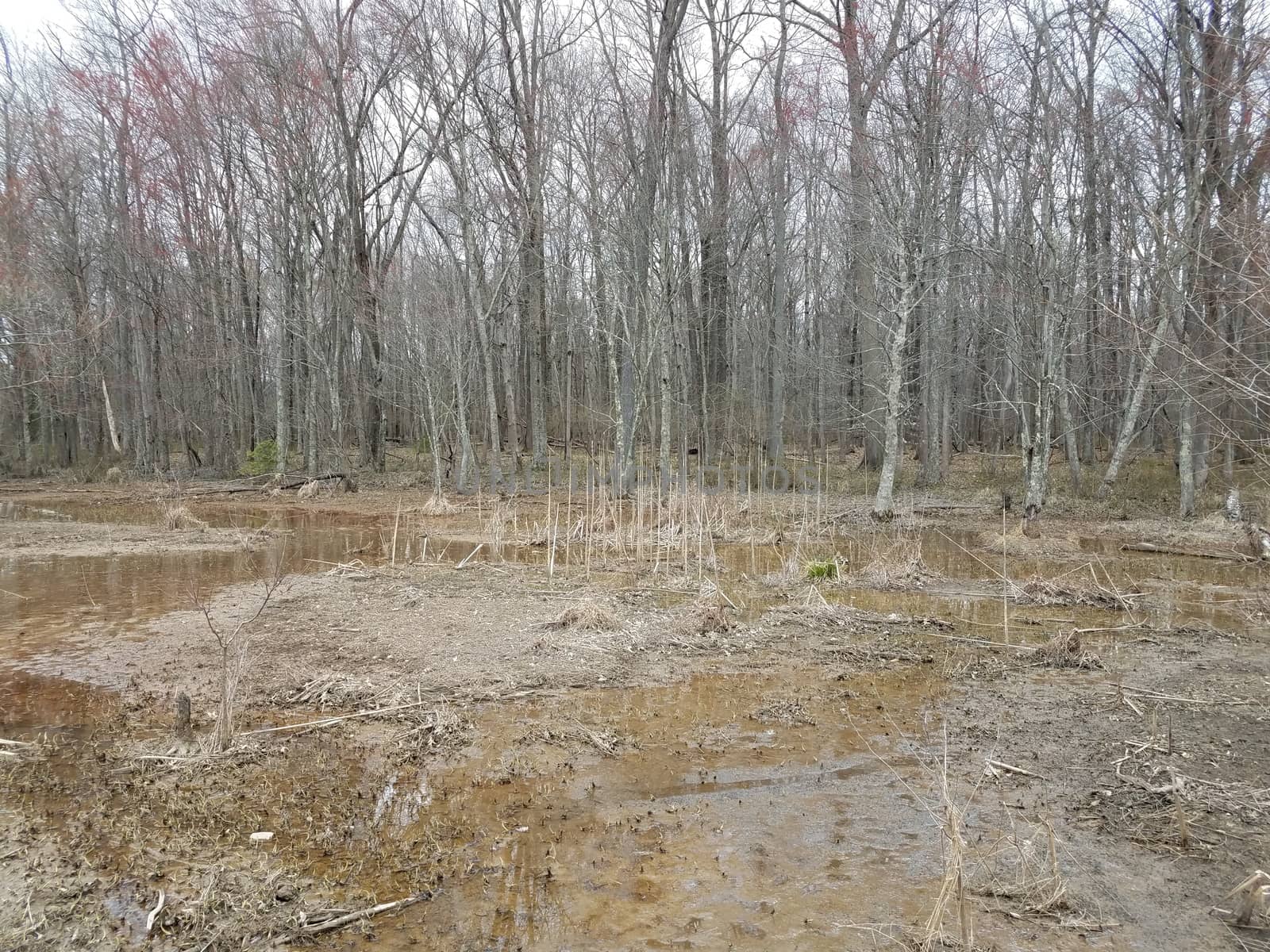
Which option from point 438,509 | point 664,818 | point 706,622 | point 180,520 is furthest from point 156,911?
point 438,509

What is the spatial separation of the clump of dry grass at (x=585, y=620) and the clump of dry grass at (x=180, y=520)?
362 inches

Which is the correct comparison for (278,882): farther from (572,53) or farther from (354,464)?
(354,464)

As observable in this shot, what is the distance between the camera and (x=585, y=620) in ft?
24.5

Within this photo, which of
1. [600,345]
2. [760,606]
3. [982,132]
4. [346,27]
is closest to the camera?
[760,606]

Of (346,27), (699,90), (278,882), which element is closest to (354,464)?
(346,27)

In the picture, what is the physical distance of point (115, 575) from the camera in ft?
32.6

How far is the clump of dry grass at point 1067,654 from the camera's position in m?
6.51

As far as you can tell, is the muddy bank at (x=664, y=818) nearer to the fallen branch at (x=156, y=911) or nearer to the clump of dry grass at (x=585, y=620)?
the fallen branch at (x=156, y=911)

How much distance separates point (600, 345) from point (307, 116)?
13.4 metres

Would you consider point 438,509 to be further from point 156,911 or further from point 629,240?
point 156,911

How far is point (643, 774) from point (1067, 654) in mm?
4168

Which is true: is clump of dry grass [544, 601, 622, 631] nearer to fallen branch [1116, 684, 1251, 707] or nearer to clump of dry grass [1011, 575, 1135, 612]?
fallen branch [1116, 684, 1251, 707]

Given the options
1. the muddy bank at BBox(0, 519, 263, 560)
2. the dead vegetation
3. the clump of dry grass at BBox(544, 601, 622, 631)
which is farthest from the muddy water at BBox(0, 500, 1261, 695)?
the clump of dry grass at BBox(544, 601, 622, 631)

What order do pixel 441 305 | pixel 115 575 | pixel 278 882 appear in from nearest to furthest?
1. pixel 278 882
2. pixel 115 575
3. pixel 441 305
